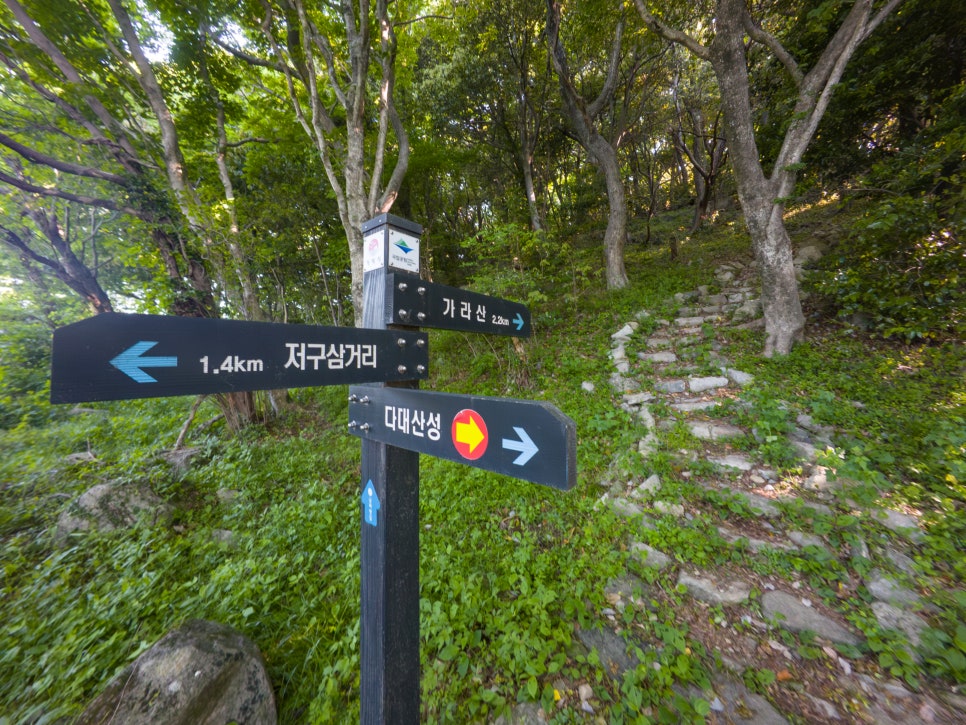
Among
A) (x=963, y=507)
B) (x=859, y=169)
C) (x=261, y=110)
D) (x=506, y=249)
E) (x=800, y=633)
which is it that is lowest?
(x=800, y=633)

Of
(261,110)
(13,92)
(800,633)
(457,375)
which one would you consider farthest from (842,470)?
(13,92)

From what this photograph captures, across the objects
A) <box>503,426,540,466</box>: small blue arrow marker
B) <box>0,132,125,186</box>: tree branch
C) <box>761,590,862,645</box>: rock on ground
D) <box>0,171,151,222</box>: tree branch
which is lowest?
<box>761,590,862,645</box>: rock on ground

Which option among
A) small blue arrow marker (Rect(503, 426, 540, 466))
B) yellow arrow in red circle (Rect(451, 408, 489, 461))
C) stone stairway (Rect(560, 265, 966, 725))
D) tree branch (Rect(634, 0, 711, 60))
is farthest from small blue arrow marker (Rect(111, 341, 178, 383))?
tree branch (Rect(634, 0, 711, 60))

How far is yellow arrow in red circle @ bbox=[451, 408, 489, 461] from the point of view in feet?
3.75

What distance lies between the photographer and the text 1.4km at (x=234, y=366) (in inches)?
37.8

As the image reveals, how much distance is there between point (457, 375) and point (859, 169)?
30.8ft

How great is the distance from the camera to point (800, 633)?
2.17 metres

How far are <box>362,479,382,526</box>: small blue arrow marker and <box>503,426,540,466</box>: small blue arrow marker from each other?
2.43 ft

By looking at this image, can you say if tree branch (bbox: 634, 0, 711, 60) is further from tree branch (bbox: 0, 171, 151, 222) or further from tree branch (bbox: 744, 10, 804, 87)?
tree branch (bbox: 0, 171, 151, 222)

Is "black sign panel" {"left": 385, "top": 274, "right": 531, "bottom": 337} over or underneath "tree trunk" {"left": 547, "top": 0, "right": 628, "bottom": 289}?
underneath

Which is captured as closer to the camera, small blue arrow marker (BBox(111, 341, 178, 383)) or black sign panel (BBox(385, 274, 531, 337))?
small blue arrow marker (BBox(111, 341, 178, 383))

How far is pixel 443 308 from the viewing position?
65.6 inches

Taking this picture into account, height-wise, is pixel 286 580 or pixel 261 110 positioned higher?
pixel 261 110

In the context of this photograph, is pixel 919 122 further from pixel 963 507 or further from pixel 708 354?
pixel 963 507
